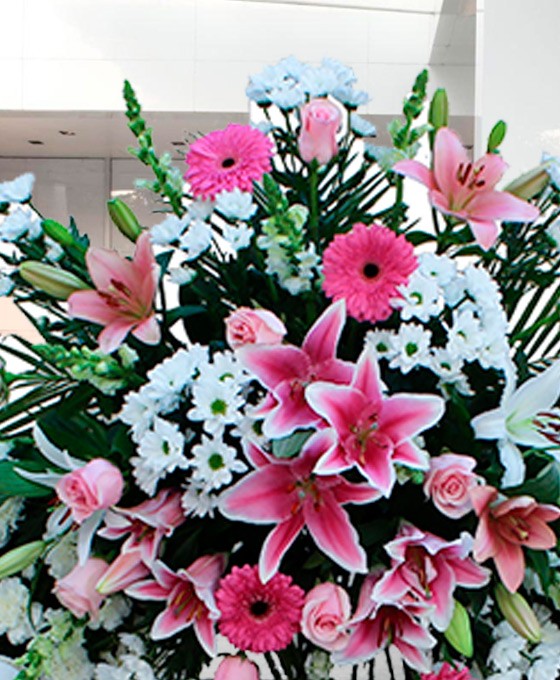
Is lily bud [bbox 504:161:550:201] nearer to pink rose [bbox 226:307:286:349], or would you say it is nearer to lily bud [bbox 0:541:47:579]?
pink rose [bbox 226:307:286:349]

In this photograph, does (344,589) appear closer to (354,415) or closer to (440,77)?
(354,415)

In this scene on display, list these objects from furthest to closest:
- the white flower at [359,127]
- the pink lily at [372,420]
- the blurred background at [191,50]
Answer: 1. the blurred background at [191,50]
2. the white flower at [359,127]
3. the pink lily at [372,420]

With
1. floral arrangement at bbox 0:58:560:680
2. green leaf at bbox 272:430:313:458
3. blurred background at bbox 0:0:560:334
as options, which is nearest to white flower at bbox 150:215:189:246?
floral arrangement at bbox 0:58:560:680

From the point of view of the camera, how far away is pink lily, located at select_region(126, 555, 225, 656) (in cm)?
34

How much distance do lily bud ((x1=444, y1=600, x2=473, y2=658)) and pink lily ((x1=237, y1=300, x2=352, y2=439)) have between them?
0.09 m

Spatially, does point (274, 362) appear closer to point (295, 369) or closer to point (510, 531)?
point (295, 369)

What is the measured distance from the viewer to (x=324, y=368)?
346 mm

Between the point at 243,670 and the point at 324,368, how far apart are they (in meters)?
0.12

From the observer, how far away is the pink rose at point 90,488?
321mm

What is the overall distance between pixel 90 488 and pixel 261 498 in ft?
0.21

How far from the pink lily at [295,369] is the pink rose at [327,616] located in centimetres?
6

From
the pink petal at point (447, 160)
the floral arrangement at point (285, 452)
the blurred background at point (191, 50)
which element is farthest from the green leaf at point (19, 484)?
the blurred background at point (191, 50)

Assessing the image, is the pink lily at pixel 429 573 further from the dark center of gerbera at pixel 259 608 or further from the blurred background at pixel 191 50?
the blurred background at pixel 191 50

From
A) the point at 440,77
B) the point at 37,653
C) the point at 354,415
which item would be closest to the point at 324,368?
the point at 354,415
